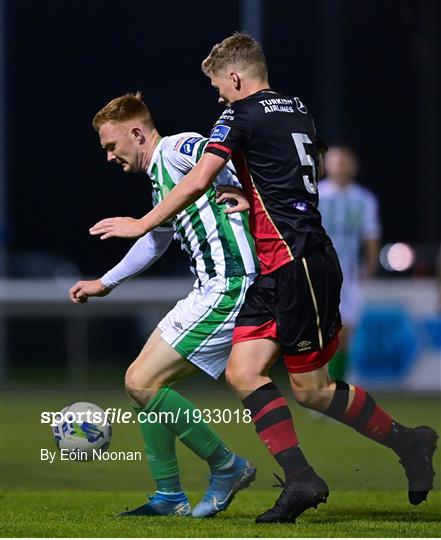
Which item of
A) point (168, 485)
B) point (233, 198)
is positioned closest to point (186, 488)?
point (168, 485)

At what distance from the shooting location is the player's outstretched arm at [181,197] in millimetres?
6660

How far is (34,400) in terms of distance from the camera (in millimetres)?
11523

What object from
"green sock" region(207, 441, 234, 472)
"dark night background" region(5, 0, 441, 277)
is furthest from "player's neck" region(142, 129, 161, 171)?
"dark night background" region(5, 0, 441, 277)

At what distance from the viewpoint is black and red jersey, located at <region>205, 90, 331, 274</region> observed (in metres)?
6.85

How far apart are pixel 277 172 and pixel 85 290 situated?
1142 millimetres

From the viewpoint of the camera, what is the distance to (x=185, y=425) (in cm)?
722

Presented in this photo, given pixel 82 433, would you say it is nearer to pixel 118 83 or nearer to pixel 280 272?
pixel 280 272

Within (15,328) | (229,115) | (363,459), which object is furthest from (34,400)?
(15,328)

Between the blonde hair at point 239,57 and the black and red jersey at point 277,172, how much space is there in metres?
0.14

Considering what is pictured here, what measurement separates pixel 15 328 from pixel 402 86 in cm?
1306

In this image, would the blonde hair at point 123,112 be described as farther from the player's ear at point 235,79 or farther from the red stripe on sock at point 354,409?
the red stripe on sock at point 354,409

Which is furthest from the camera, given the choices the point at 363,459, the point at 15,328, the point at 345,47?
the point at 345,47

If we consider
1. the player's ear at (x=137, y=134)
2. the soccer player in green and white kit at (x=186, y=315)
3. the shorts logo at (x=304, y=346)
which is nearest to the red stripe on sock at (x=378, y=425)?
the shorts logo at (x=304, y=346)

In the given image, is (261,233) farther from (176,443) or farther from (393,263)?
(393,263)
